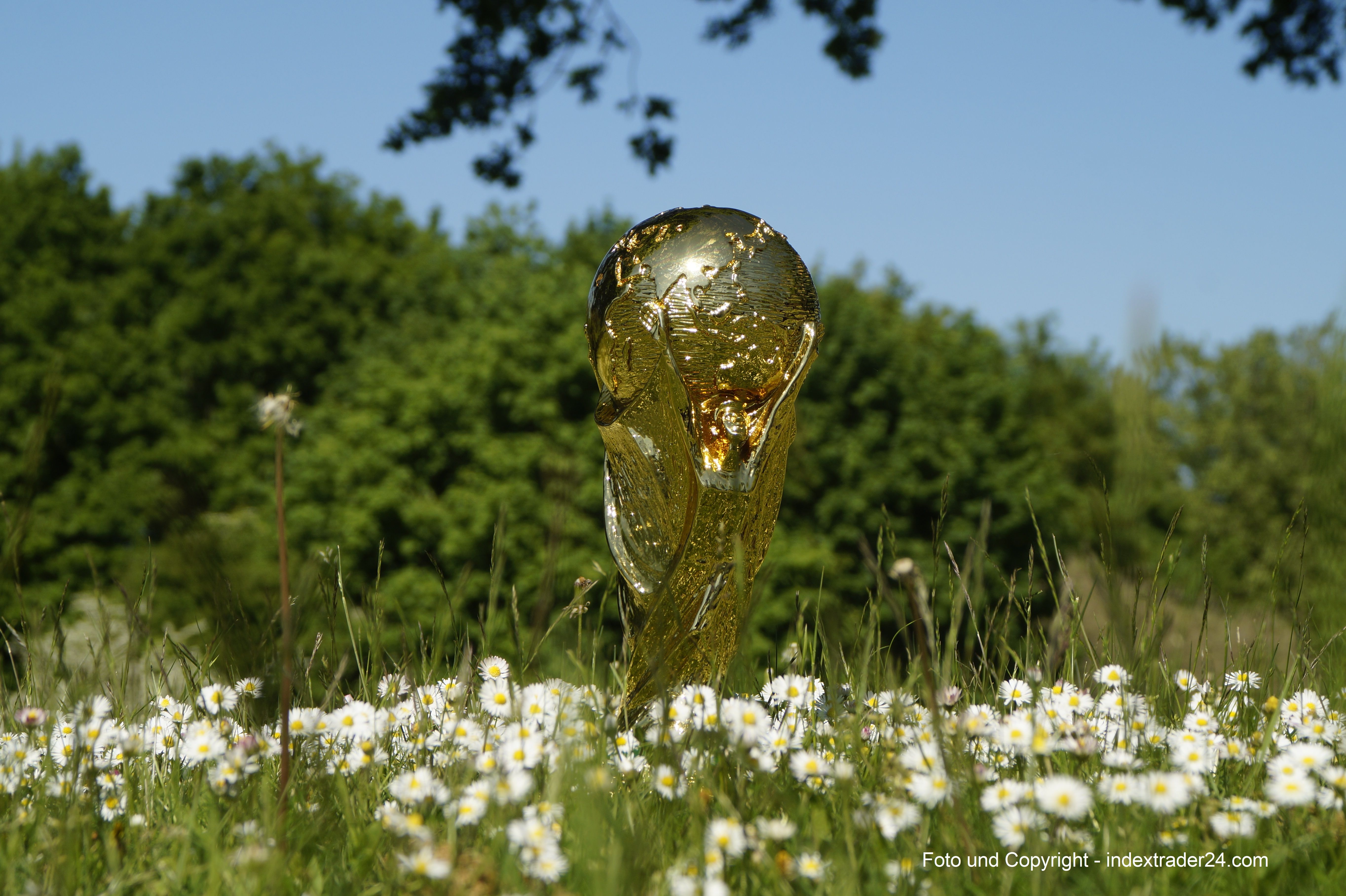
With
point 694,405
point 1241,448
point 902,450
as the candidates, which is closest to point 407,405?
point 902,450

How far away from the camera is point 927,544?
19.7 meters

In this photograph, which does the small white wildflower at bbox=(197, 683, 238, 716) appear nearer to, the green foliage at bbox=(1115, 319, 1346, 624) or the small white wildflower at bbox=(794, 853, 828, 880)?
the small white wildflower at bbox=(794, 853, 828, 880)

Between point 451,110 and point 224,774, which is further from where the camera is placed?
point 451,110

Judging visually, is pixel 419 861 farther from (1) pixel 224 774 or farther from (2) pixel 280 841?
(1) pixel 224 774

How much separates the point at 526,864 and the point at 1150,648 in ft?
4.15

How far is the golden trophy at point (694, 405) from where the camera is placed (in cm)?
296

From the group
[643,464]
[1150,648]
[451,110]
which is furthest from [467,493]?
[1150,648]

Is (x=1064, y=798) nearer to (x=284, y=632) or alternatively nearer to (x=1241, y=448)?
(x=284, y=632)

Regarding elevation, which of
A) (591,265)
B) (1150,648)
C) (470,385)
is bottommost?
(1150,648)

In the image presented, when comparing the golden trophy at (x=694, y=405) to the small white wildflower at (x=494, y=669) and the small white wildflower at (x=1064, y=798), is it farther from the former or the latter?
the small white wildflower at (x=1064, y=798)

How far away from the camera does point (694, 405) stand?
3033 millimetres

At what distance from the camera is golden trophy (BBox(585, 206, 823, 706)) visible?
9.71 ft

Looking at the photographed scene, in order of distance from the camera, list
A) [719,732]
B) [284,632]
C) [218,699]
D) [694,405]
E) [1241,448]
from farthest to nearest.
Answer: [1241,448], [694,405], [218,699], [719,732], [284,632]

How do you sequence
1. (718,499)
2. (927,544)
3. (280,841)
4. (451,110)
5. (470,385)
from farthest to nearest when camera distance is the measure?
(470,385) → (927,544) → (451,110) → (718,499) → (280,841)
